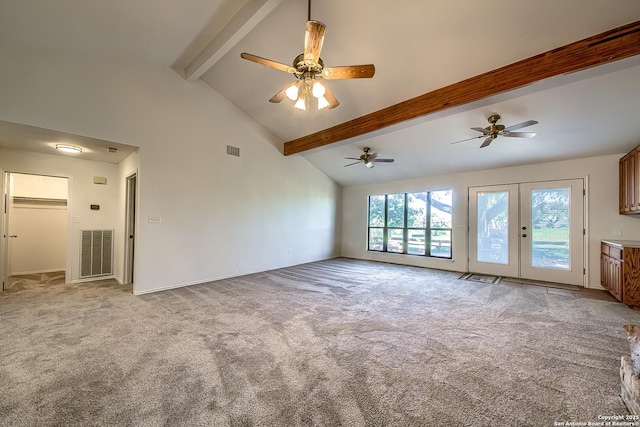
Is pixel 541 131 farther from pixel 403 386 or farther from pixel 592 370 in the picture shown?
pixel 403 386

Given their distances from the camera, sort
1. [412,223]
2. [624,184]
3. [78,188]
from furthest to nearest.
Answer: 1. [412,223]
2. [78,188]
3. [624,184]

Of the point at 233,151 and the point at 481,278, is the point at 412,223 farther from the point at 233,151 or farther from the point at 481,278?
the point at 233,151

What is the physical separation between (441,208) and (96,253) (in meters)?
7.98

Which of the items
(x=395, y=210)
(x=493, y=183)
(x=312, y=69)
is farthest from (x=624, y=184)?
(x=312, y=69)

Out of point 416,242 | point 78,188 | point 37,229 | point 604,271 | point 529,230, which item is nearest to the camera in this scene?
point 604,271

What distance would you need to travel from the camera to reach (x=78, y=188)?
16.5 feet

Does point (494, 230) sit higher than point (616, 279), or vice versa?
point (494, 230)

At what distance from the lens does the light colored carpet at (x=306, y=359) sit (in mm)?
1692

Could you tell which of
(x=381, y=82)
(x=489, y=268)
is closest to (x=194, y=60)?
(x=381, y=82)

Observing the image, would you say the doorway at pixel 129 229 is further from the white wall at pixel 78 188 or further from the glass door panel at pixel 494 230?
the glass door panel at pixel 494 230

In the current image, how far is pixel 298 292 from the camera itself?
4418 mm

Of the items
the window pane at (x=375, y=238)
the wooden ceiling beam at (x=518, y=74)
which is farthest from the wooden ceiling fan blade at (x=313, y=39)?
the window pane at (x=375, y=238)

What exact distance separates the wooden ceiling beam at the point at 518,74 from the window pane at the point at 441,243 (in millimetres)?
3680

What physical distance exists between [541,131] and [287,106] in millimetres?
4487
